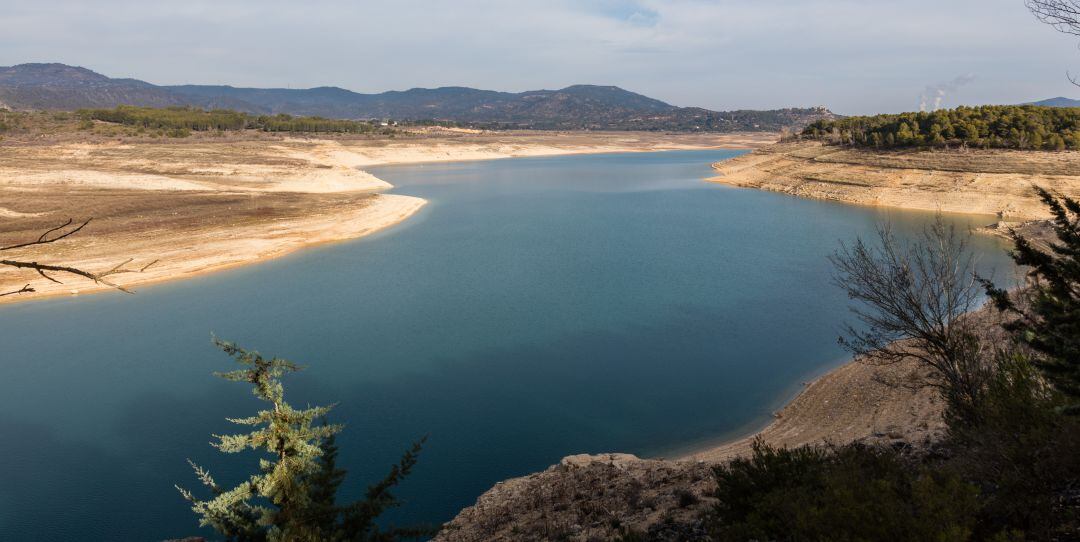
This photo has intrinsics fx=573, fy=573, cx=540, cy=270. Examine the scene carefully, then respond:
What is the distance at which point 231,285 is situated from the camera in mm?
24641

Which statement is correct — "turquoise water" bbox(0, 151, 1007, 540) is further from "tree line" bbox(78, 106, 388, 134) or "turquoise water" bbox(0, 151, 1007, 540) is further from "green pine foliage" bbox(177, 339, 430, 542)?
"tree line" bbox(78, 106, 388, 134)

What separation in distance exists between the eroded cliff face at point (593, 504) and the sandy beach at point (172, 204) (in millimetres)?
13440

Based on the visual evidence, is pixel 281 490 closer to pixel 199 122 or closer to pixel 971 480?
pixel 971 480

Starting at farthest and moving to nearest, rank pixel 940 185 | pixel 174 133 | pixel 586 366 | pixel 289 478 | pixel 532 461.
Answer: pixel 174 133 < pixel 940 185 < pixel 586 366 < pixel 532 461 < pixel 289 478

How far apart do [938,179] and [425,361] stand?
1775 inches

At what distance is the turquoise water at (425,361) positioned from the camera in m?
11.6

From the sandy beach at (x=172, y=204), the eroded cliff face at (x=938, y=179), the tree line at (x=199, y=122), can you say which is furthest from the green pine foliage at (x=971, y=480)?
the tree line at (x=199, y=122)

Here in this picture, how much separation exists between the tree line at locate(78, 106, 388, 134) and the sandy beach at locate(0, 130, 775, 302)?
68.7 ft

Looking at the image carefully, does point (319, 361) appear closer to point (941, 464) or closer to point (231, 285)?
point (231, 285)

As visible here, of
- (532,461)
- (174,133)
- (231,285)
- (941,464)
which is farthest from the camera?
(174,133)

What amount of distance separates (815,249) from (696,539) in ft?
92.2

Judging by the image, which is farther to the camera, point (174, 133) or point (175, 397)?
point (174, 133)

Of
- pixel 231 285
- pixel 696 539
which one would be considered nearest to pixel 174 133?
pixel 231 285

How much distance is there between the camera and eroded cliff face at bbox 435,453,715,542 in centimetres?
720
